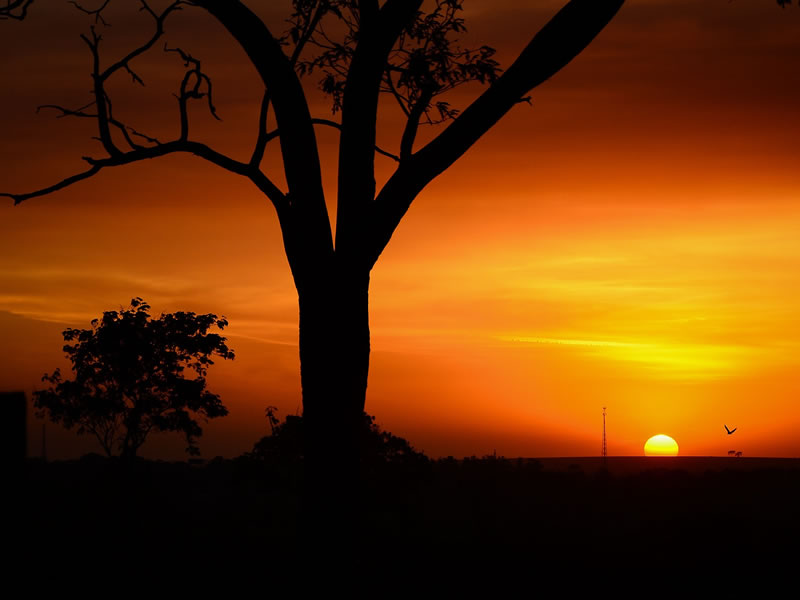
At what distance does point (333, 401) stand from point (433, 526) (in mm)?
15263

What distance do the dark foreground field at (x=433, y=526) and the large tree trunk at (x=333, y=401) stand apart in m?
0.62

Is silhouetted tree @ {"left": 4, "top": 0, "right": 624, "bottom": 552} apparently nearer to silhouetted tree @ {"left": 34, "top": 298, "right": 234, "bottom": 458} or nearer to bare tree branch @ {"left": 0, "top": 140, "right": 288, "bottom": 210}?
bare tree branch @ {"left": 0, "top": 140, "right": 288, "bottom": 210}

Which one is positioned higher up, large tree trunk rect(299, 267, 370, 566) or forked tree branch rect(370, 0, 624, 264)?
forked tree branch rect(370, 0, 624, 264)

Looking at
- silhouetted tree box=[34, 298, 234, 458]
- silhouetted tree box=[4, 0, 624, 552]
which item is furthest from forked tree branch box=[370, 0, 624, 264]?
silhouetted tree box=[34, 298, 234, 458]

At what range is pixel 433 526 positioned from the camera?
25516mm

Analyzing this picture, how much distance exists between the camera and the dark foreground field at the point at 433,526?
18.7 m

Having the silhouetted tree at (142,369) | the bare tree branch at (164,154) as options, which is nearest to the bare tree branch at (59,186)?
the bare tree branch at (164,154)

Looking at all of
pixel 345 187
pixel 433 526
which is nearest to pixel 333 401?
pixel 345 187

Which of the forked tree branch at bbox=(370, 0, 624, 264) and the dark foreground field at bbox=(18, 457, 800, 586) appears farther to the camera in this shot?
the dark foreground field at bbox=(18, 457, 800, 586)

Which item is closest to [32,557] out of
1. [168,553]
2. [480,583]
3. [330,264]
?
[168,553]

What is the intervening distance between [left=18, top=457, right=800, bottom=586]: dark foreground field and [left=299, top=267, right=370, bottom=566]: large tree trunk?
2.03 feet

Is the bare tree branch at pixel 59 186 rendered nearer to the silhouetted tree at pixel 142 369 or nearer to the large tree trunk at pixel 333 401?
the large tree trunk at pixel 333 401

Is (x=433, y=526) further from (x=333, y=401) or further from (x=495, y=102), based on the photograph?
(x=495, y=102)

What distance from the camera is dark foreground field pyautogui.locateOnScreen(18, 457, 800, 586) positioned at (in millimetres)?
18719
